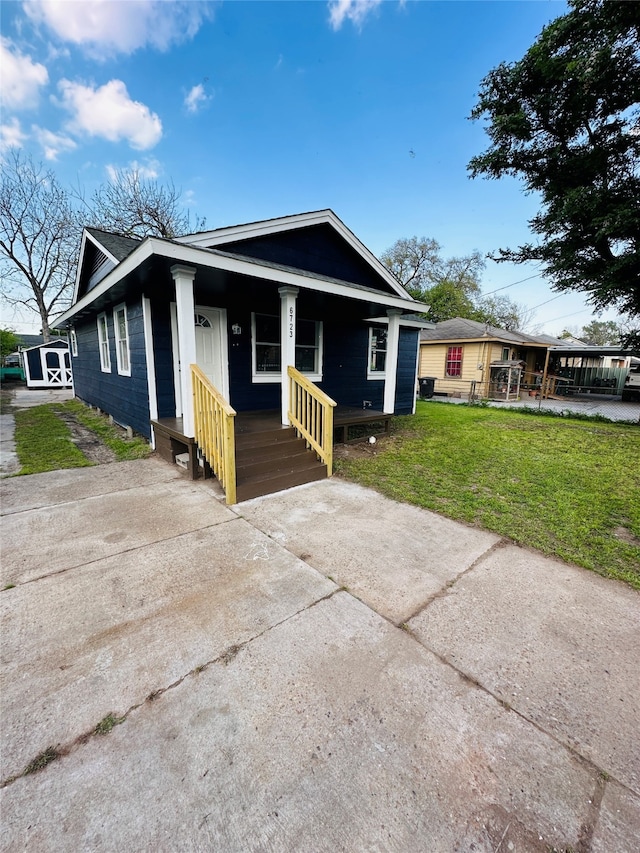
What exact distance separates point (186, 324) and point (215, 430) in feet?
4.67

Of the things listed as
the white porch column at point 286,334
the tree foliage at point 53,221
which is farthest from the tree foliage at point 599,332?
the white porch column at point 286,334

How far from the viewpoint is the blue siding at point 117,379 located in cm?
625

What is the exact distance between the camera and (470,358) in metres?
17.9

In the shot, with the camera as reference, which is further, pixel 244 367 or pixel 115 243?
pixel 115 243

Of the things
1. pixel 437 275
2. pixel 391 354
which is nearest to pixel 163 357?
pixel 391 354

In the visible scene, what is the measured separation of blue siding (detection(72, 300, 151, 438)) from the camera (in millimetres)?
6246

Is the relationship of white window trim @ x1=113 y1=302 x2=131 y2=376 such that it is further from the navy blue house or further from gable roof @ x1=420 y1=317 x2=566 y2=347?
gable roof @ x1=420 y1=317 x2=566 y2=347

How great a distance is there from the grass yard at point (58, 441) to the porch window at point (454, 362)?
1584 cm

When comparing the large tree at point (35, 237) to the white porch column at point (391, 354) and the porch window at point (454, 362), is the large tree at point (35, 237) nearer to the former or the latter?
the porch window at point (454, 362)

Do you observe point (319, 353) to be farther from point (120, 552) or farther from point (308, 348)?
point (120, 552)

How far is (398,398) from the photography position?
10.5 m

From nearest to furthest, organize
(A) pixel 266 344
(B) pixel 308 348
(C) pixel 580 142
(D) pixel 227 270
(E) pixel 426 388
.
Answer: (D) pixel 227 270, (A) pixel 266 344, (B) pixel 308 348, (C) pixel 580 142, (E) pixel 426 388

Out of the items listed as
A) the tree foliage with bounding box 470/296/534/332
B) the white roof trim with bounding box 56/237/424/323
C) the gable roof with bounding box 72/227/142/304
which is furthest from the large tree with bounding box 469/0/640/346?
the tree foliage with bounding box 470/296/534/332

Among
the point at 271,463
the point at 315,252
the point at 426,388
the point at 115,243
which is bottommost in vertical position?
the point at 271,463
